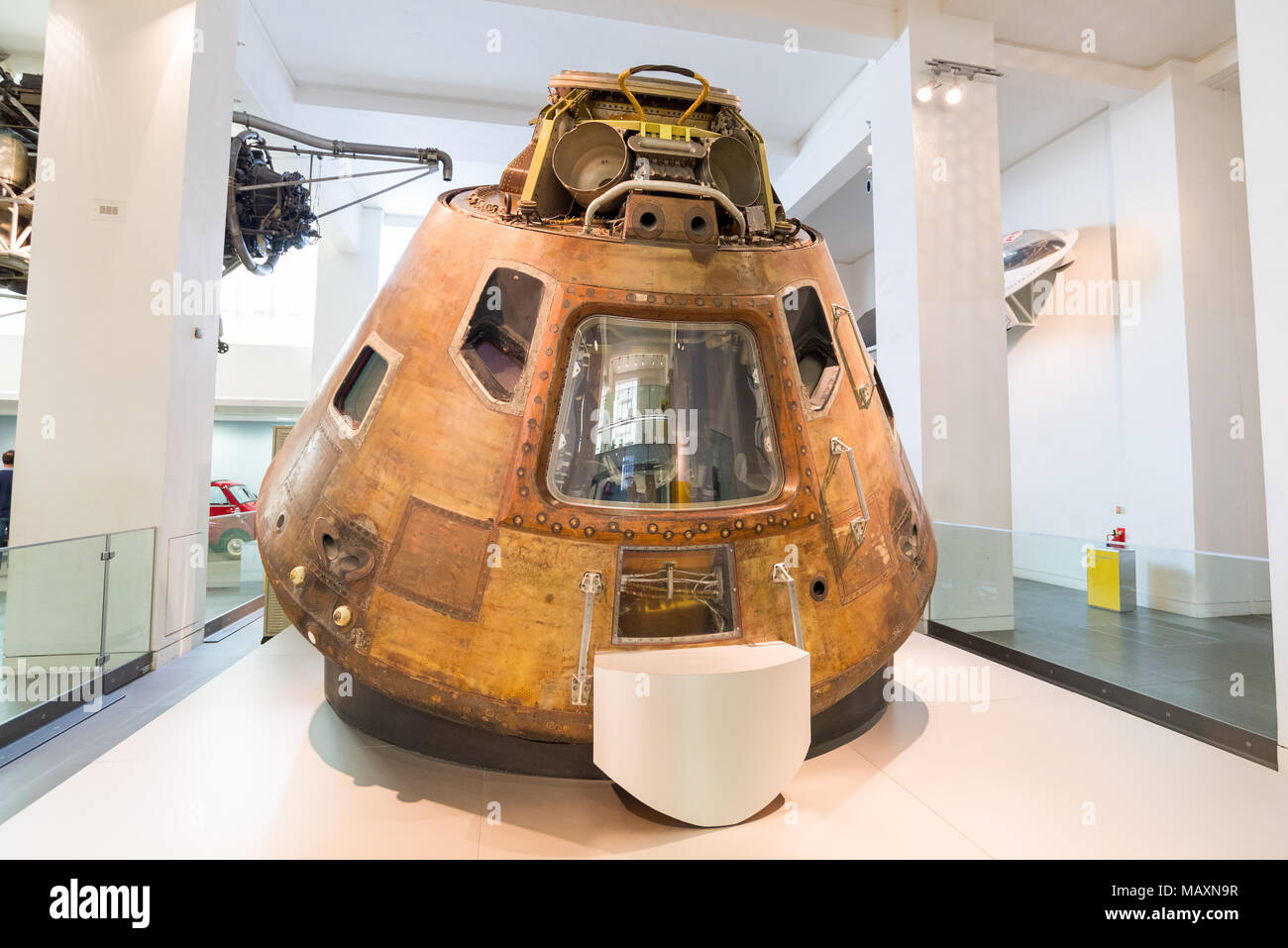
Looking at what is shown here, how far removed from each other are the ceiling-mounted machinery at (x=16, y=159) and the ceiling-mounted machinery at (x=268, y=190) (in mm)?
1402

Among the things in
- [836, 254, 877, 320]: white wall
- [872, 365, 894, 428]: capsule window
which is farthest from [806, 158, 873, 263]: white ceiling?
[872, 365, 894, 428]: capsule window

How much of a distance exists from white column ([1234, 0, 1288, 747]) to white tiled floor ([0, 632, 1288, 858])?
64 cm

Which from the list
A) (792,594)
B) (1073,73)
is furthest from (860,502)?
(1073,73)

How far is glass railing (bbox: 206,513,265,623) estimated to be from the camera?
4430 millimetres

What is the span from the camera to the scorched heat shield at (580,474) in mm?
1828

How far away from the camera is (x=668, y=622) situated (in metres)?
1.96

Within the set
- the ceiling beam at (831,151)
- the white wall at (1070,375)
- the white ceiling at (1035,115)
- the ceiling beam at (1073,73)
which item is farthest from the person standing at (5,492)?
the white wall at (1070,375)

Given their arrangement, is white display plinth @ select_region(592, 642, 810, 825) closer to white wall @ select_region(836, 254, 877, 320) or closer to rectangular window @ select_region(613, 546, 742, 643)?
rectangular window @ select_region(613, 546, 742, 643)

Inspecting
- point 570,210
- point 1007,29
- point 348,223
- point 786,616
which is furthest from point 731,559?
point 348,223

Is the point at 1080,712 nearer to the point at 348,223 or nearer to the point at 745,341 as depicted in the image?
the point at 745,341

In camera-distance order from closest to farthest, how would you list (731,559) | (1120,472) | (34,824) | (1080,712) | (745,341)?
(34,824) < (731,559) < (745,341) < (1080,712) < (1120,472)

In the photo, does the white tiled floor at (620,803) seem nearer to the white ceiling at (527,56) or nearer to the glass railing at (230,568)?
the glass railing at (230,568)

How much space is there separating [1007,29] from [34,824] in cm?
707

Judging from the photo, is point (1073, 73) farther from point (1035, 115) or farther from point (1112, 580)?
point (1112, 580)
